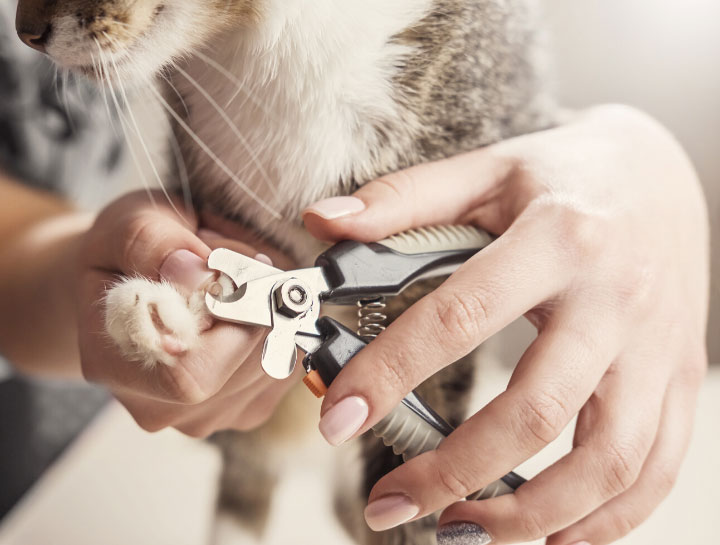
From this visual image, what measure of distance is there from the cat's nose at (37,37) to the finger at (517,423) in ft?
0.83

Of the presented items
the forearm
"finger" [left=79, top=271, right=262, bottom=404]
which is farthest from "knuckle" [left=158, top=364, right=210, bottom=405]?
the forearm

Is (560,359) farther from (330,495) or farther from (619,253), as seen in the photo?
(330,495)

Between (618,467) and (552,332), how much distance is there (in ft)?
0.27

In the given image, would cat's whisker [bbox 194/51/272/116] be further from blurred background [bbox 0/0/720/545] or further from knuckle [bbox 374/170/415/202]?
blurred background [bbox 0/0/720/545]

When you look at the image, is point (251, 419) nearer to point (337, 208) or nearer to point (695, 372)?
point (337, 208)

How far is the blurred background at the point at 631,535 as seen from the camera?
424 millimetres

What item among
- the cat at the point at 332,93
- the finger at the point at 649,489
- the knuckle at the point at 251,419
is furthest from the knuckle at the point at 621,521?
the knuckle at the point at 251,419

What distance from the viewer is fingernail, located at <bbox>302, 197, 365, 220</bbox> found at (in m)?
0.33

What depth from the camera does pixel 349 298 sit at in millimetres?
300

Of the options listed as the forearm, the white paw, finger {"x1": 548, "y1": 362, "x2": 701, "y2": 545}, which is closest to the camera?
the white paw

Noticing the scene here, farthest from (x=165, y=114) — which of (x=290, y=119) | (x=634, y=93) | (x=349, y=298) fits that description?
(x=634, y=93)

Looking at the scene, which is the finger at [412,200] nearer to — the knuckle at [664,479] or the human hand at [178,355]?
the human hand at [178,355]

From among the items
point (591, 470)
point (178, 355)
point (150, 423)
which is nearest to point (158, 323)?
point (178, 355)

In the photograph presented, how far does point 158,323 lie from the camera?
274mm
